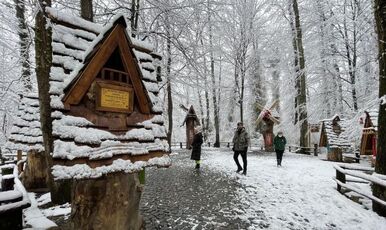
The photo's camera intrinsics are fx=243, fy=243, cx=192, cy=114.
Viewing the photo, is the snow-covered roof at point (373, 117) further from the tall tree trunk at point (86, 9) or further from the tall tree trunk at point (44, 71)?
the tall tree trunk at point (44, 71)

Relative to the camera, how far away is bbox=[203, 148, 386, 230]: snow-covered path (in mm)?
5102

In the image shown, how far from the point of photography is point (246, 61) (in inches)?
930

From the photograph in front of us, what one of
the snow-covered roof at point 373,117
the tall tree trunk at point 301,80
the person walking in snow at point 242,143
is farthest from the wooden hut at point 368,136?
the tall tree trunk at point 301,80

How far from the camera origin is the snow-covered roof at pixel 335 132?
14836mm

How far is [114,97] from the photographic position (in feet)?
11.1

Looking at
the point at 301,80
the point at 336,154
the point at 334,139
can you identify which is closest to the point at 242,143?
the point at 336,154

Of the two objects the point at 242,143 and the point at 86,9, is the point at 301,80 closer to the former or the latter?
the point at 242,143

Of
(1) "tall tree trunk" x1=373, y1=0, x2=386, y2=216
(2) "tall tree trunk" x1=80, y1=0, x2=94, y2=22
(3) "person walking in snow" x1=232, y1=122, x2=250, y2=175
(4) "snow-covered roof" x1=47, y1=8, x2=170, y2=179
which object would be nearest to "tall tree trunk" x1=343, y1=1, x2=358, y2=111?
(3) "person walking in snow" x1=232, y1=122, x2=250, y2=175

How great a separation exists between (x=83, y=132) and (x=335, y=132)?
16.1m

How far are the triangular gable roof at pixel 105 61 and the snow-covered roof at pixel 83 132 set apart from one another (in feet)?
0.09

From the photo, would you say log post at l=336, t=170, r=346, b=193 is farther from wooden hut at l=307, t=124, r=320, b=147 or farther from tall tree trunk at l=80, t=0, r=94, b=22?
wooden hut at l=307, t=124, r=320, b=147

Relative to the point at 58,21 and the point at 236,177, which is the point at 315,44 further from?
the point at 58,21

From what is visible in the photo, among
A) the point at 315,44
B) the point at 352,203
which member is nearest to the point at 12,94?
the point at 352,203

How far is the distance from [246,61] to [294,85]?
214 inches
